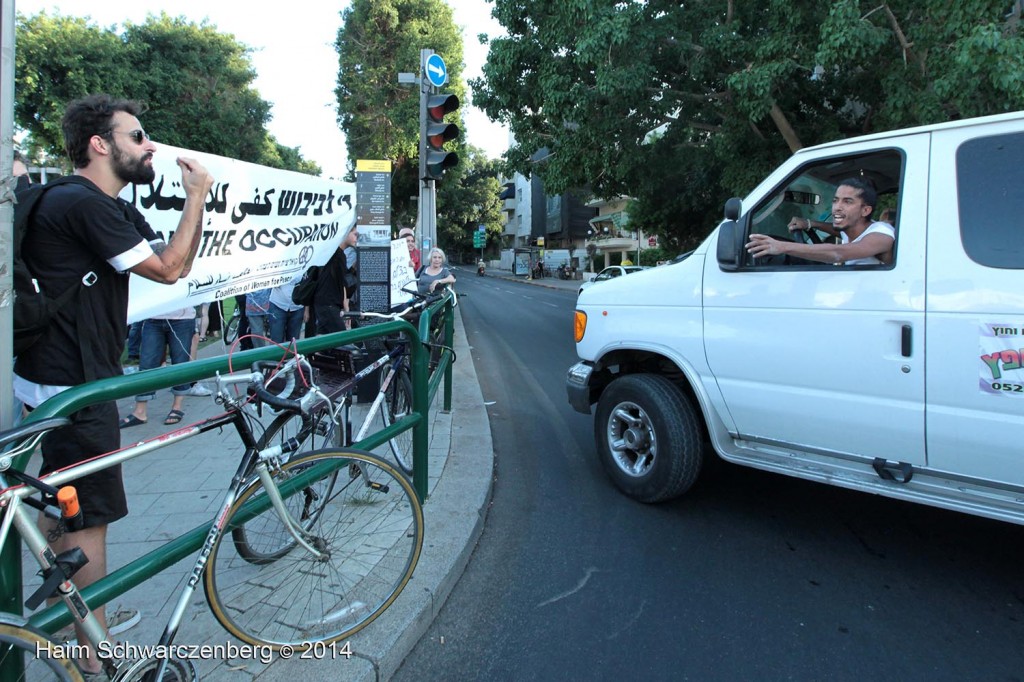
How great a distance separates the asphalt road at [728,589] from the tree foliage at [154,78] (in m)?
19.2

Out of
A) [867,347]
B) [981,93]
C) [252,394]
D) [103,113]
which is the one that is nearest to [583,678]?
[252,394]

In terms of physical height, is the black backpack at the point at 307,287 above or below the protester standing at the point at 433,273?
below

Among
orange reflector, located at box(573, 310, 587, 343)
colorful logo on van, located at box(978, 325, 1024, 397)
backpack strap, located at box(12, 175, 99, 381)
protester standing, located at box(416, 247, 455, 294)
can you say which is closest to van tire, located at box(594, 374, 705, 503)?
orange reflector, located at box(573, 310, 587, 343)

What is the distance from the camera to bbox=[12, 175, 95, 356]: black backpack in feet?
6.05

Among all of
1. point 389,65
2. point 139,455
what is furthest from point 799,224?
point 389,65

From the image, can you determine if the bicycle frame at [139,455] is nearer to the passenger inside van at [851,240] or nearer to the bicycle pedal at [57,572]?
the bicycle pedal at [57,572]

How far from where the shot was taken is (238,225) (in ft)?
11.5

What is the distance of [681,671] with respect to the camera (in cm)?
240

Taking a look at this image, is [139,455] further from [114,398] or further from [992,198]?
[992,198]

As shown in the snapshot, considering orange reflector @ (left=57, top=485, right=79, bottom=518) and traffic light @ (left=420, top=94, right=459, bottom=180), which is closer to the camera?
orange reflector @ (left=57, top=485, right=79, bottom=518)

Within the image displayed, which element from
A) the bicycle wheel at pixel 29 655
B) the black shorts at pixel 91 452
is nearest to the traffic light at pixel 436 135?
the black shorts at pixel 91 452

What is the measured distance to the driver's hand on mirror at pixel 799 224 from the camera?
148 inches

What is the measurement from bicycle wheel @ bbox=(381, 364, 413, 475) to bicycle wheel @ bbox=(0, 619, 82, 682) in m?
2.34

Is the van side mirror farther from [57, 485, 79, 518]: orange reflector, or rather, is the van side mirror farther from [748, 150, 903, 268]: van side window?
[57, 485, 79, 518]: orange reflector
